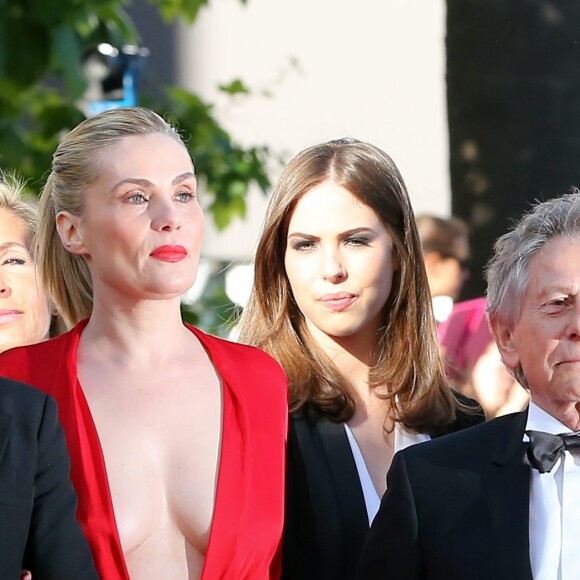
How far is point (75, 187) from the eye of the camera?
3121 millimetres

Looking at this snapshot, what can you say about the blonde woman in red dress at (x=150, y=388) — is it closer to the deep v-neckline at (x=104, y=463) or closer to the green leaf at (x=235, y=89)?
the deep v-neckline at (x=104, y=463)

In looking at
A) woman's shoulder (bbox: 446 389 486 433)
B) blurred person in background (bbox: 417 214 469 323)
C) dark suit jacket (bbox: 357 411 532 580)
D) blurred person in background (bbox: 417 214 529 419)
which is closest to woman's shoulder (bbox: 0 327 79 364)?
dark suit jacket (bbox: 357 411 532 580)

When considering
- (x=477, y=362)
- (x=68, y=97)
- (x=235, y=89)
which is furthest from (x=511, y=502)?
(x=235, y=89)

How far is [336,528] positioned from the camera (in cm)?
329

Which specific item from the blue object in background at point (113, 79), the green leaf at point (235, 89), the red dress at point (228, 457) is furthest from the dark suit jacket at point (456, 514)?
the blue object in background at point (113, 79)

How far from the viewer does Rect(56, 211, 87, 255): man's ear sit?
10.2 feet

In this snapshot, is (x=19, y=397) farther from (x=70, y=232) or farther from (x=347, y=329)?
(x=347, y=329)

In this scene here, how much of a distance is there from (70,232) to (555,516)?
1188 mm

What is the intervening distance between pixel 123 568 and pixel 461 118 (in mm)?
3839

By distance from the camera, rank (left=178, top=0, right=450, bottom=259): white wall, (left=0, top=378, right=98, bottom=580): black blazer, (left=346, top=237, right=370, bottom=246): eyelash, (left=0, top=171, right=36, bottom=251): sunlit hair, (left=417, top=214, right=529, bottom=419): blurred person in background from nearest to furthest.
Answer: (left=0, top=378, right=98, bottom=580): black blazer → (left=346, top=237, right=370, bottom=246): eyelash → (left=0, top=171, right=36, bottom=251): sunlit hair → (left=417, top=214, right=529, bottom=419): blurred person in background → (left=178, top=0, right=450, bottom=259): white wall

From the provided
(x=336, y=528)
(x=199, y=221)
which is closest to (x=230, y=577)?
(x=336, y=528)

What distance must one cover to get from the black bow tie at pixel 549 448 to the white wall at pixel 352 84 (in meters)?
10.5

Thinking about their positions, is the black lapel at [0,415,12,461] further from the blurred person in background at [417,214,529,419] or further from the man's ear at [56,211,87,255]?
the blurred person in background at [417,214,529,419]

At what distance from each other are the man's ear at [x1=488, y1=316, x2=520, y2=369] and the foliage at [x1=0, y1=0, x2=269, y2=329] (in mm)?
1552
